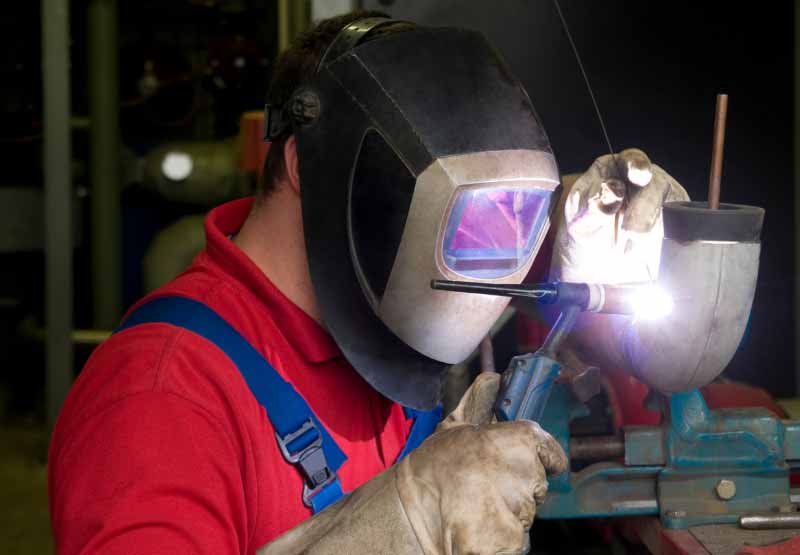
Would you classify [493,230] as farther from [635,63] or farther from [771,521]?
[635,63]

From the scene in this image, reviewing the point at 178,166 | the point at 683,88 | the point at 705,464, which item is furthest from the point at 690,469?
the point at 178,166

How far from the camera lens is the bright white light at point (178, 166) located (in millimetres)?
3426

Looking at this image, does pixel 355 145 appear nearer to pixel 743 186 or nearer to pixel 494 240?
pixel 494 240

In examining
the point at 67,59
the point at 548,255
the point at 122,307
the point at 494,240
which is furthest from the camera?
the point at 122,307

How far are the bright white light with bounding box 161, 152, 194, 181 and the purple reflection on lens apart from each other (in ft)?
8.05

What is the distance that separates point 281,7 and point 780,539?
2.34 meters

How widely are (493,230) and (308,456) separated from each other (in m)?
0.34

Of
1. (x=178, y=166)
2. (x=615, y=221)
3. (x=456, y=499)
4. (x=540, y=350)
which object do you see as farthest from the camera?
(x=178, y=166)

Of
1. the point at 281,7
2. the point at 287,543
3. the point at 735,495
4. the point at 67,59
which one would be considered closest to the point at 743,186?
the point at 735,495

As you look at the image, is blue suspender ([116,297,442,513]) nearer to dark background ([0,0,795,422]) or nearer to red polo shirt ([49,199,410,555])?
red polo shirt ([49,199,410,555])

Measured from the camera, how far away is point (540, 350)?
985 mm

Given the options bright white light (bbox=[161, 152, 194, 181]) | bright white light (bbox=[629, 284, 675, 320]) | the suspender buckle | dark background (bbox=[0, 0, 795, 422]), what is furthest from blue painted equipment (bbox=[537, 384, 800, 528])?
bright white light (bbox=[161, 152, 194, 181])

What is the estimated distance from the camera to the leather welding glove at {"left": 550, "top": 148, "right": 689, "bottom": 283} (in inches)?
47.1

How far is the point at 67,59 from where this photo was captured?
10.6ft
